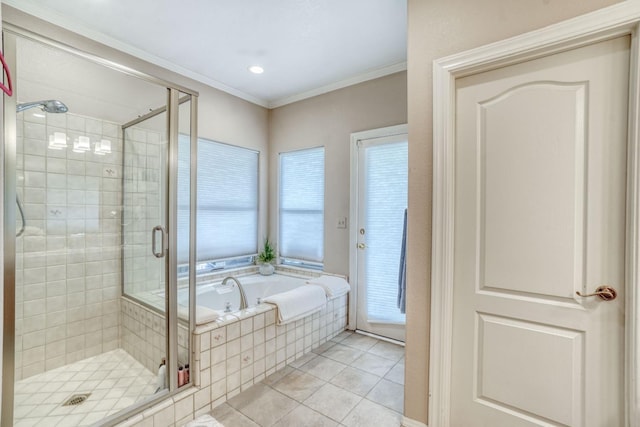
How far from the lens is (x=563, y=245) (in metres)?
1.29

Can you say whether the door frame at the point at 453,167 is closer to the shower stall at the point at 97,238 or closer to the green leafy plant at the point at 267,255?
the shower stall at the point at 97,238

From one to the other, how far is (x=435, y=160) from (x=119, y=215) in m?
2.43

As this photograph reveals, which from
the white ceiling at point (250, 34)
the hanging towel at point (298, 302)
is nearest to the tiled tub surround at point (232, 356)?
the hanging towel at point (298, 302)

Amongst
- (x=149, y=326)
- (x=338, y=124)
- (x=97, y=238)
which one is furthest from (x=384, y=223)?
(x=97, y=238)

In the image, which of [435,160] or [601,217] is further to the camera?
[435,160]

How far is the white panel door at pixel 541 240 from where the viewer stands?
1.21 metres

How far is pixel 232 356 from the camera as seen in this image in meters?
1.93

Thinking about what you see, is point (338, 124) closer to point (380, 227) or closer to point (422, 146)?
point (380, 227)

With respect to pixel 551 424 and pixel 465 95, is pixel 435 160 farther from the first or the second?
pixel 551 424

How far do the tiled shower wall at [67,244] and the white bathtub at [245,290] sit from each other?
0.70m

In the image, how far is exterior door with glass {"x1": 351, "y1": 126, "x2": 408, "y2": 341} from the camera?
8.98 ft

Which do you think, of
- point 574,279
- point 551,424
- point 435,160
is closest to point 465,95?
point 435,160

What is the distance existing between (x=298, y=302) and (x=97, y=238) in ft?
5.53

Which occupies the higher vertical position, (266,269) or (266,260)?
(266,260)
